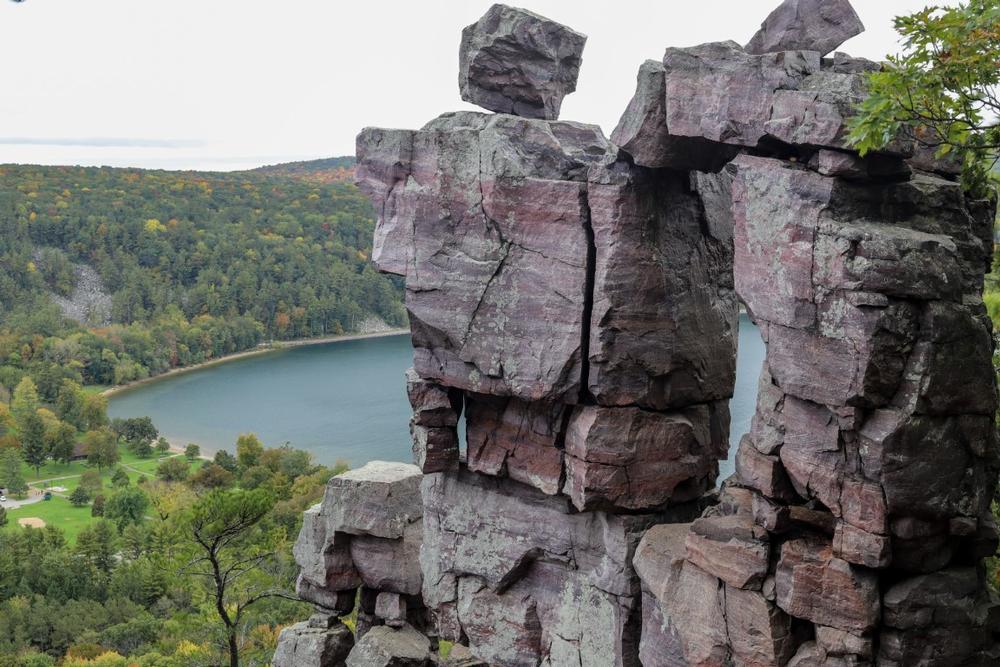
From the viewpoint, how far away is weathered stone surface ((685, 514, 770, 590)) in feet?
31.6

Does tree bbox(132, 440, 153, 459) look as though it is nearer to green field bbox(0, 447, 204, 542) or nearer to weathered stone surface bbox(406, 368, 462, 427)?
green field bbox(0, 447, 204, 542)

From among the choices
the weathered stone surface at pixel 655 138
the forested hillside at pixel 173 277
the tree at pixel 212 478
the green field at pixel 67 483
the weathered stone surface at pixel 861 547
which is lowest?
the green field at pixel 67 483

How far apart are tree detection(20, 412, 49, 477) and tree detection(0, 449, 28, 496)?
11.1ft

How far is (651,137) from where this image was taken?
10.5 m

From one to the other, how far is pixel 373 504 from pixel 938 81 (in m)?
11.2

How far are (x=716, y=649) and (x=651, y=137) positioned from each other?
5420mm

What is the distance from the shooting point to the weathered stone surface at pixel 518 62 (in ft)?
41.7

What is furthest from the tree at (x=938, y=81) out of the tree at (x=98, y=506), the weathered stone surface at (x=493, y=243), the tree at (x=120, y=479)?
the tree at (x=120, y=479)

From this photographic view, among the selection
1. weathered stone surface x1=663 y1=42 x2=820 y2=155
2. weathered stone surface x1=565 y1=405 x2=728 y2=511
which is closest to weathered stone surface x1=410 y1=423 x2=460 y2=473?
weathered stone surface x1=565 y1=405 x2=728 y2=511

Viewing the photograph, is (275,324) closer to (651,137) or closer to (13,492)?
(13,492)

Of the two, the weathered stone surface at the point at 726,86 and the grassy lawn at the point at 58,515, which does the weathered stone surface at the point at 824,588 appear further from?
the grassy lawn at the point at 58,515

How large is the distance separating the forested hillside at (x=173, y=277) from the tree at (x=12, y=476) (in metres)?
17.1

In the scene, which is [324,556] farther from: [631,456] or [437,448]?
[631,456]

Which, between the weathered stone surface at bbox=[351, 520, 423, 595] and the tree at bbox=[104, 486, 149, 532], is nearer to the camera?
the weathered stone surface at bbox=[351, 520, 423, 595]
